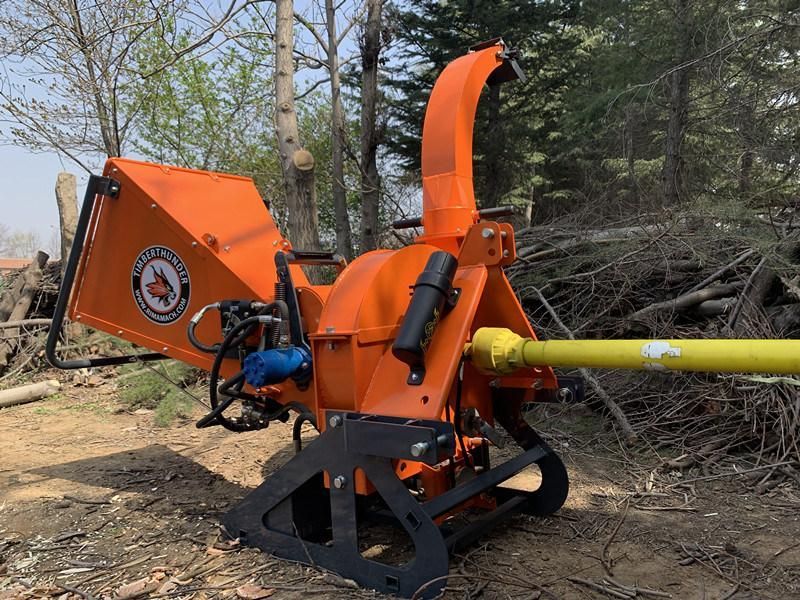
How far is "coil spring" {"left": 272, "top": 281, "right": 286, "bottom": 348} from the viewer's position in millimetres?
3084

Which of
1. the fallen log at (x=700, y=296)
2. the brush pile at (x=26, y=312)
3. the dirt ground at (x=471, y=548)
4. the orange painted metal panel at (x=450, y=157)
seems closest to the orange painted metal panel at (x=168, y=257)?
the orange painted metal panel at (x=450, y=157)

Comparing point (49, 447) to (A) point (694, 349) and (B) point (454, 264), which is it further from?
(A) point (694, 349)

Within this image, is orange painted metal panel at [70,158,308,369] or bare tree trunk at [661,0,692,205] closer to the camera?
orange painted metal panel at [70,158,308,369]

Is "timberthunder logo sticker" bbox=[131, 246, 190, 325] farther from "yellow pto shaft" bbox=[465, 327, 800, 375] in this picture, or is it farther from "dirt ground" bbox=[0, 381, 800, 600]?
"yellow pto shaft" bbox=[465, 327, 800, 375]

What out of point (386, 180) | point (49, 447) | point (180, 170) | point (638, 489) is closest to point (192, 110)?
point (386, 180)

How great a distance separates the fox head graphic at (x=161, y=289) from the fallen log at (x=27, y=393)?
4584 millimetres

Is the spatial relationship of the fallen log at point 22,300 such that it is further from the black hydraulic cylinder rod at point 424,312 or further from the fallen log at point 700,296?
the fallen log at point 700,296

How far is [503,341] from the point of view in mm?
2588

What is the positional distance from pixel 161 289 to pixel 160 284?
3cm

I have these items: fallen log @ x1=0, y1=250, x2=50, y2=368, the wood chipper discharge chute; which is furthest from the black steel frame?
fallen log @ x1=0, y1=250, x2=50, y2=368

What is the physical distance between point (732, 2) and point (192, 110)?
1389 cm

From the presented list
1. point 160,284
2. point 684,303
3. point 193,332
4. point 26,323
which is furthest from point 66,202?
point 684,303

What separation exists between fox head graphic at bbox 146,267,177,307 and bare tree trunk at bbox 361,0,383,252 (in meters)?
5.96

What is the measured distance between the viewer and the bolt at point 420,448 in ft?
7.41
